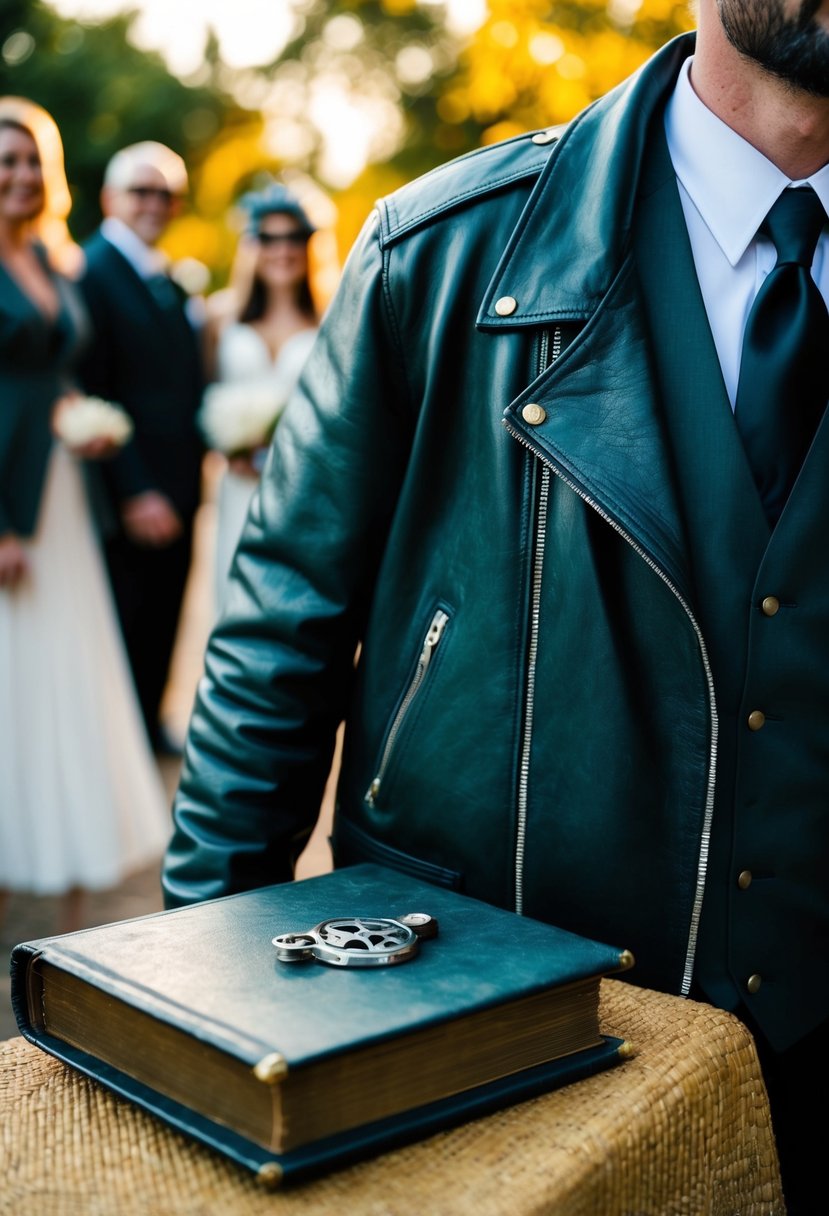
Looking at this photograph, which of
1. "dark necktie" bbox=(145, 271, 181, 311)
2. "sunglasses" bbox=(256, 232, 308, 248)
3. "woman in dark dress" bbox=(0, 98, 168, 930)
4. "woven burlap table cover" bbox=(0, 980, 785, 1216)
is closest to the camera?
"woven burlap table cover" bbox=(0, 980, 785, 1216)

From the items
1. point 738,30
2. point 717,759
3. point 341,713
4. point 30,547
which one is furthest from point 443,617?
point 30,547

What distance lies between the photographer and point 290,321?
7.07 m

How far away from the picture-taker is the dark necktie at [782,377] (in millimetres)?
1591

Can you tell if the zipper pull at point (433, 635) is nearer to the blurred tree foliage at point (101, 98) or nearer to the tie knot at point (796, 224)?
the tie knot at point (796, 224)

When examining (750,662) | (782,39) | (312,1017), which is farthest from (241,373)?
(312,1017)

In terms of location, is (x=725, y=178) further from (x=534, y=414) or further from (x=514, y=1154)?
(x=514, y=1154)

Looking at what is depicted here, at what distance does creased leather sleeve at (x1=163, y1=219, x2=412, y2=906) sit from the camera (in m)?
1.72

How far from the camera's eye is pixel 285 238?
700 centimetres

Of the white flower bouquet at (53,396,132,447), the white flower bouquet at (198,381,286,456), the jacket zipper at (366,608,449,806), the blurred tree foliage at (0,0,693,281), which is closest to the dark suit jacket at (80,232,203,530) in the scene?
the white flower bouquet at (198,381,286,456)

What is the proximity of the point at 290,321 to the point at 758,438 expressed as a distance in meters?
5.70

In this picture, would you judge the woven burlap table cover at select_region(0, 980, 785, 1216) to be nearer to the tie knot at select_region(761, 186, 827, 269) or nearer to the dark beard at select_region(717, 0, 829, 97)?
the tie knot at select_region(761, 186, 827, 269)

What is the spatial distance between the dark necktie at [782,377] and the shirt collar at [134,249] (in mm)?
6104

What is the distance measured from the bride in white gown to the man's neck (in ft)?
16.4

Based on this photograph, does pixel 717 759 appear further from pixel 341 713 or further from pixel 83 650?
pixel 83 650
